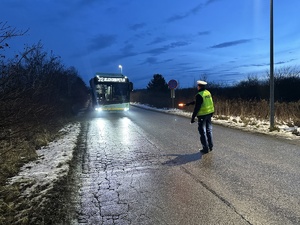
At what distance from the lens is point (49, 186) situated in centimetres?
610

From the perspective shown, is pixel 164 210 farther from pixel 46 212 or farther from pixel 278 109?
pixel 278 109

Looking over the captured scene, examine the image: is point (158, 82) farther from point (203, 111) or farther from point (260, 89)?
point (203, 111)

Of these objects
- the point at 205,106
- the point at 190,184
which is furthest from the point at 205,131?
the point at 190,184

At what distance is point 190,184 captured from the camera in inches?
240

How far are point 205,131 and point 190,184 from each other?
11.7 feet

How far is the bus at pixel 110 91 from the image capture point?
87.2ft

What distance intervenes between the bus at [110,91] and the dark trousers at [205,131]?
58.9 feet

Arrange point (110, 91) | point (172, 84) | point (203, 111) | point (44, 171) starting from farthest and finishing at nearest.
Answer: point (172, 84)
point (110, 91)
point (203, 111)
point (44, 171)

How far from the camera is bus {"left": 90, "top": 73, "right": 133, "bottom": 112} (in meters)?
26.6

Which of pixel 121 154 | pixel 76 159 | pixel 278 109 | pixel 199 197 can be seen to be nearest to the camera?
pixel 199 197

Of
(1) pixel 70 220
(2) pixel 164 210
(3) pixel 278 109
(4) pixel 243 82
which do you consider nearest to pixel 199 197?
(2) pixel 164 210

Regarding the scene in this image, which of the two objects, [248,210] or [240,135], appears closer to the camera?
[248,210]

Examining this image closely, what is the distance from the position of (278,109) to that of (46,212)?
15.6 meters

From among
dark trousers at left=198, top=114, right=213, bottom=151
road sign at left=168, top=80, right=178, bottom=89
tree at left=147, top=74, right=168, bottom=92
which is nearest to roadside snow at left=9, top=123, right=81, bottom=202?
dark trousers at left=198, top=114, right=213, bottom=151
